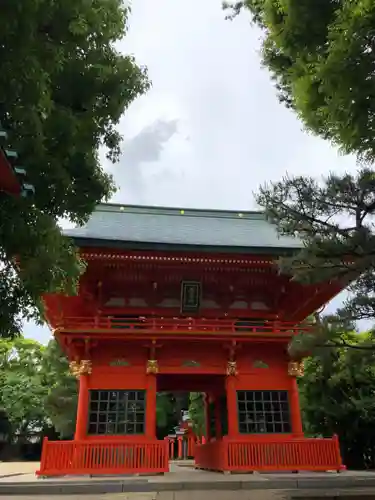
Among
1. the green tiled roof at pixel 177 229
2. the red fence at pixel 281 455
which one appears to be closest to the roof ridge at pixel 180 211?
the green tiled roof at pixel 177 229

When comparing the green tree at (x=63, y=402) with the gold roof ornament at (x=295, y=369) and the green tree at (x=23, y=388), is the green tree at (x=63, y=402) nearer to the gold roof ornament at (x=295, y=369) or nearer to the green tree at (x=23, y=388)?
the green tree at (x=23, y=388)

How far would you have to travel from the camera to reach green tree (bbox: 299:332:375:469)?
1641 cm

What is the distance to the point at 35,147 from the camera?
20.5 ft

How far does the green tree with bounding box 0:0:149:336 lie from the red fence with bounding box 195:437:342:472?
794 cm

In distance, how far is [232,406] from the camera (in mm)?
13445

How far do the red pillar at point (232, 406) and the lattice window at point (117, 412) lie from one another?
2560 mm

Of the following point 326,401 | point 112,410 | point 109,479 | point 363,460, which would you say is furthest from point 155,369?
point 363,460

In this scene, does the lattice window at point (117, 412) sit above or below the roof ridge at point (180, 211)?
below

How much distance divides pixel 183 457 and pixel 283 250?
811 inches

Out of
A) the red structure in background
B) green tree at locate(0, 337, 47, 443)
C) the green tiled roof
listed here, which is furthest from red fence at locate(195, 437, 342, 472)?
green tree at locate(0, 337, 47, 443)

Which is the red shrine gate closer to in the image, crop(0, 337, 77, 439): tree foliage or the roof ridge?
the roof ridge

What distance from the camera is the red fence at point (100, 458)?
1204 centimetres

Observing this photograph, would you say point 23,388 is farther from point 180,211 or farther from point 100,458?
point 100,458

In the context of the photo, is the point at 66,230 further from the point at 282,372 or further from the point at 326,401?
the point at 326,401
